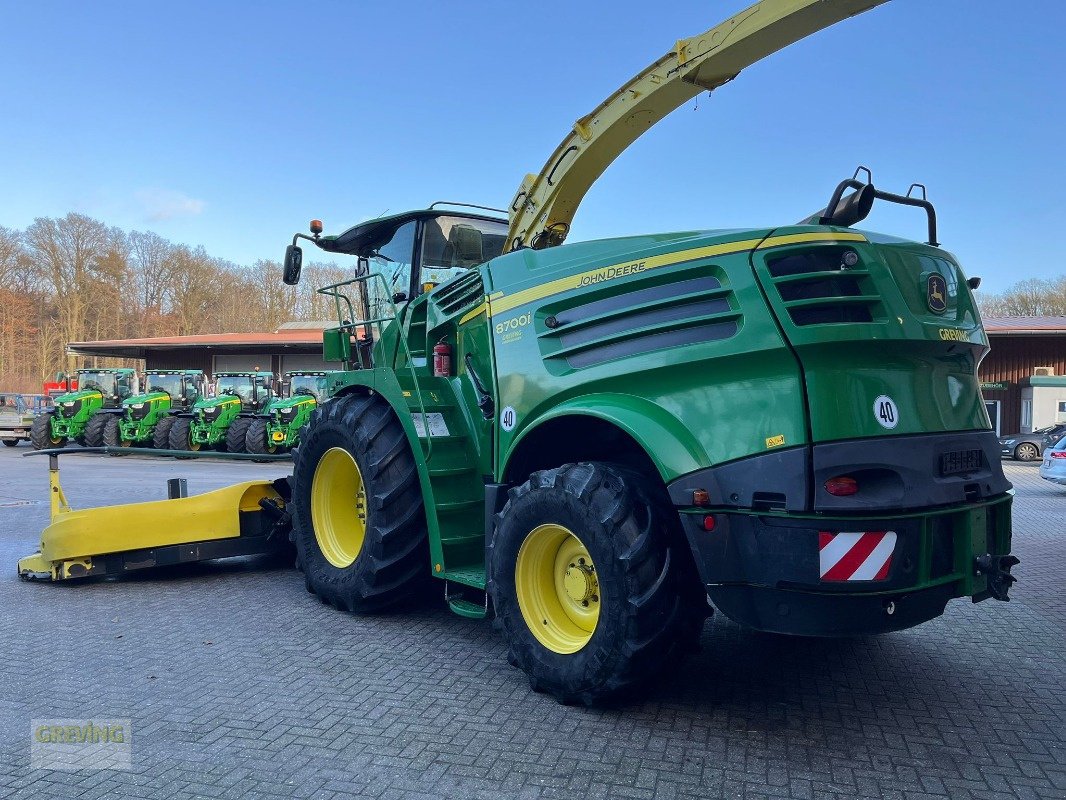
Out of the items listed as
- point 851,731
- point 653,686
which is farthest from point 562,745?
point 851,731

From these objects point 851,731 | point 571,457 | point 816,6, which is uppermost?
point 816,6

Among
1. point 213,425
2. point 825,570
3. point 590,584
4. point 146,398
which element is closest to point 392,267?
point 590,584

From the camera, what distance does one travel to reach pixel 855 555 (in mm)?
3131

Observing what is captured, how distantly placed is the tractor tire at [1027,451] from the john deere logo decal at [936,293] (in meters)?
23.8

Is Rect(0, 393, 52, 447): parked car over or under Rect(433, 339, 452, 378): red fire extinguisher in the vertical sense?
under

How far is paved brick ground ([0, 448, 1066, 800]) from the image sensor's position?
308cm

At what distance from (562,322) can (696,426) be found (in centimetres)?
105

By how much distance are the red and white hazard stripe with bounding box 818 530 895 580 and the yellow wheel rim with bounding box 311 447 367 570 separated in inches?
144

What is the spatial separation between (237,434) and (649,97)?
1730 centimetres

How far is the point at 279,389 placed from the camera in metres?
22.7

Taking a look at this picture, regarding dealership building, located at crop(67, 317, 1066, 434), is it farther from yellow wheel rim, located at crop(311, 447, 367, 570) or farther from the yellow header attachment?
the yellow header attachment

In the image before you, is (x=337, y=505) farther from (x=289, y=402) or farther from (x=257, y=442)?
(x=289, y=402)

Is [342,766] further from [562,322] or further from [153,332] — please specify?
[153,332]

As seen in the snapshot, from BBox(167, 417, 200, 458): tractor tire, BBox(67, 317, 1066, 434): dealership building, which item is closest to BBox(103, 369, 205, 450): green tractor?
BBox(167, 417, 200, 458): tractor tire
